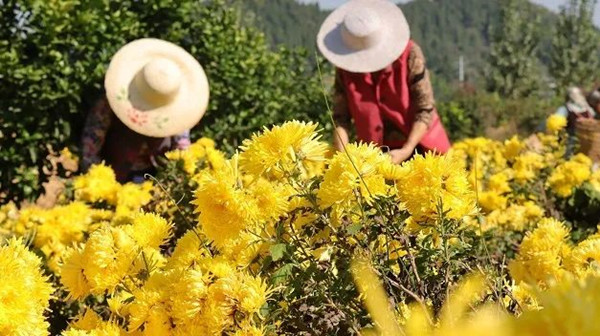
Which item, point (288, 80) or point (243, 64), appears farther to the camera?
point (288, 80)

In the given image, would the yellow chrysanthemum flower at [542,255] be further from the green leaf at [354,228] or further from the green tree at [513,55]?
the green tree at [513,55]

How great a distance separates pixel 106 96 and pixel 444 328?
402cm

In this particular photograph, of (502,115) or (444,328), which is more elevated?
(444,328)

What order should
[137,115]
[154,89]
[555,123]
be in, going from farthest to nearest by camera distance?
[555,123] < [154,89] < [137,115]

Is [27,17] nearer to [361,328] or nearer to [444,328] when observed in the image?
[361,328]

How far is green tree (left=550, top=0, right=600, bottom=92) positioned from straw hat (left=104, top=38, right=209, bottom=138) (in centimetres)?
3748

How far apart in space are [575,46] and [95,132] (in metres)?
39.6

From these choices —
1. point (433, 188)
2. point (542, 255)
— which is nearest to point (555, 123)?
point (542, 255)

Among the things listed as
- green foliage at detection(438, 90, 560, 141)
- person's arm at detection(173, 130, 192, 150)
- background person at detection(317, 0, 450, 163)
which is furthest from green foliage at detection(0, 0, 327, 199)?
green foliage at detection(438, 90, 560, 141)

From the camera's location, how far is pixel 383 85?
378 centimetres

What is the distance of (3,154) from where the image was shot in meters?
4.44

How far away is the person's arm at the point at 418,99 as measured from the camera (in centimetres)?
358

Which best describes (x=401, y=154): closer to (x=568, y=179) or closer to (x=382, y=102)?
(x=382, y=102)

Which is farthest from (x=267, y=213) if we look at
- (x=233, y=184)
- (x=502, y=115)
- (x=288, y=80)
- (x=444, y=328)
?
(x=502, y=115)
